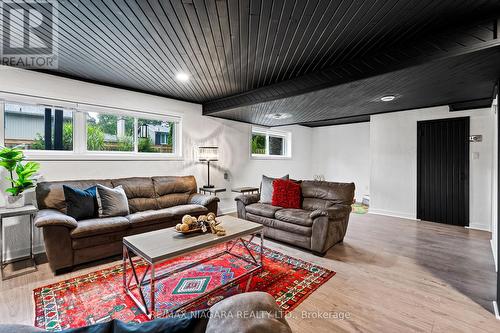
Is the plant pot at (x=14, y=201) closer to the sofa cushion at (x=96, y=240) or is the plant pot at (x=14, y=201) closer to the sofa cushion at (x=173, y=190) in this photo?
the sofa cushion at (x=96, y=240)

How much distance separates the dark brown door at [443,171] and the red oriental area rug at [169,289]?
12.1ft

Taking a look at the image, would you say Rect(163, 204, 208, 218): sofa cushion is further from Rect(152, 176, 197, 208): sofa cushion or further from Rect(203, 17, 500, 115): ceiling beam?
Rect(203, 17, 500, 115): ceiling beam

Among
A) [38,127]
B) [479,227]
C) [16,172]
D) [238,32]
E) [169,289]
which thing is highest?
[238,32]

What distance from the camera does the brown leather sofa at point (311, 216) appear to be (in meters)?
3.09

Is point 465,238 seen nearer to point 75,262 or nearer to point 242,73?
point 242,73

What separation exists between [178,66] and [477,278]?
4.25m

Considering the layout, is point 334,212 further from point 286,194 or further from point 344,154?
point 344,154

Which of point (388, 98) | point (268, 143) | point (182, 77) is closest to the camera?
point (182, 77)

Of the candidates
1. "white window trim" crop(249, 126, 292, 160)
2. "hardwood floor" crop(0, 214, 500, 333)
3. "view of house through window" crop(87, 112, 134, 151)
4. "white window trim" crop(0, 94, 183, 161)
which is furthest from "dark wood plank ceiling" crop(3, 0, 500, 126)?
"white window trim" crop(249, 126, 292, 160)

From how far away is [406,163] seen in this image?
527 cm

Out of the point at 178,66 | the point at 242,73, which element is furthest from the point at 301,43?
the point at 178,66

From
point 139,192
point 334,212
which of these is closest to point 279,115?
point 334,212

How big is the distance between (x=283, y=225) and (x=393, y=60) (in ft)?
7.92

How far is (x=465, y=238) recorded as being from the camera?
3.87m
